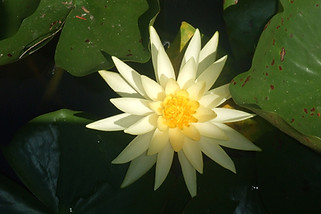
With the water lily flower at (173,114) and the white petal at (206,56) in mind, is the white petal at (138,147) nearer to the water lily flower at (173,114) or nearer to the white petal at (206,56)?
the water lily flower at (173,114)

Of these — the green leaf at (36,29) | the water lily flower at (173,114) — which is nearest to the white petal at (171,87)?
the water lily flower at (173,114)

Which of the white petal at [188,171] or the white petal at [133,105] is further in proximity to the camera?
the white petal at [188,171]

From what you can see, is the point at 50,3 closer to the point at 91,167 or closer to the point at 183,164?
the point at 91,167

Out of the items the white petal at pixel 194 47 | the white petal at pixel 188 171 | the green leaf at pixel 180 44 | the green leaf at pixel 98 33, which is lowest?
the white petal at pixel 188 171

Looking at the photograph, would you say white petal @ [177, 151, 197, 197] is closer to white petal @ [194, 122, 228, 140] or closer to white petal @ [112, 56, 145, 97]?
white petal @ [194, 122, 228, 140]

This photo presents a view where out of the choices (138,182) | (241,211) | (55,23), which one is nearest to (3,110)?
(55,23)

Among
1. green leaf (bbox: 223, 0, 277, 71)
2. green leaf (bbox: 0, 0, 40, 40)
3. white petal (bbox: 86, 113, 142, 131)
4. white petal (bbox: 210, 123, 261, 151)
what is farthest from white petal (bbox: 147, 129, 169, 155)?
green leaf (bbox: 0, 0, 40, 40)

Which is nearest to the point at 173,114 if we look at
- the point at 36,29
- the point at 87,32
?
the point at 87,32

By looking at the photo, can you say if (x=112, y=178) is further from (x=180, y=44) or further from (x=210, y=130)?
(x=180, y=44)
